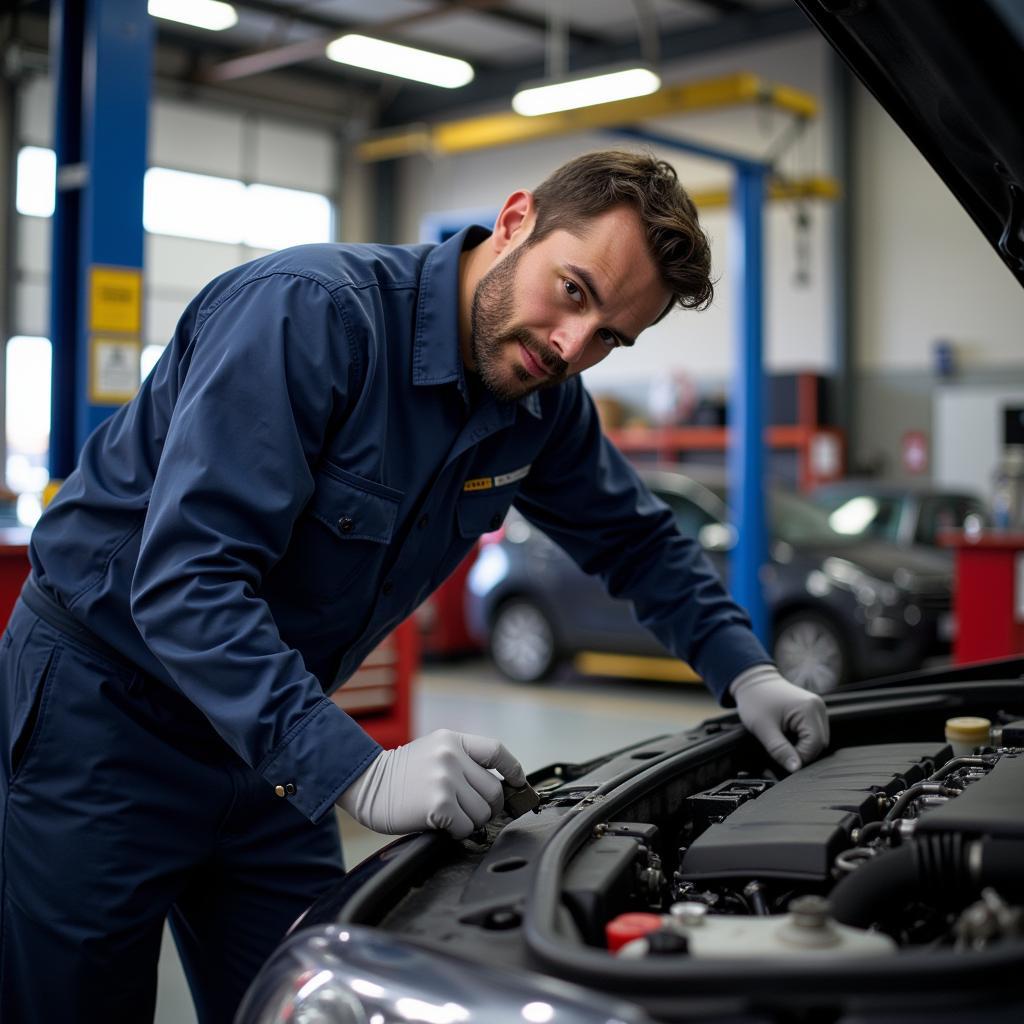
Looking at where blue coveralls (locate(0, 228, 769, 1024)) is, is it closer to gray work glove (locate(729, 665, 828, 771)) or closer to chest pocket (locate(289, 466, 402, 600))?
chest pocket (locate(289, 466, 402, 600))

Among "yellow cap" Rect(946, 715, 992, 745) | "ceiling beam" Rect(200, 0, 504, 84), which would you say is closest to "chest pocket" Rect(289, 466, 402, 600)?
"yellow cap" Rect(946, 715, 992, 745)

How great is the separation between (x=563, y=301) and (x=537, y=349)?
0.07 meters

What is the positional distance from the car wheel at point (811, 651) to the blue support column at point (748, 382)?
0.19m

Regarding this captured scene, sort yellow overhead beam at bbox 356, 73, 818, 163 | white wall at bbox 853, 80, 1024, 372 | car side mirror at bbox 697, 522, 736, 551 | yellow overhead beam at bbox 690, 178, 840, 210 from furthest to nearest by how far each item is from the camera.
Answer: white wall at bbox 853, 80, 1024, 372 → yellow overhead beam at bbox 690, 178, 840, 210 → car side mirror at bbox 697, 522, 736, 551 → yellow overhead beam at bbox 356, 73, 818, 163

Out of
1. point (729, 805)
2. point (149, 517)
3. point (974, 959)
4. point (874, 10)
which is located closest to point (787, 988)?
point (974, 959)

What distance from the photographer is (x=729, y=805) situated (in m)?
1.64

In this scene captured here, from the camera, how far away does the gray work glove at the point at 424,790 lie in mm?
1386

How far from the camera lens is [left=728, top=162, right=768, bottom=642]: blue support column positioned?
6891 mm

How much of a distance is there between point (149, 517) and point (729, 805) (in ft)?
2.67

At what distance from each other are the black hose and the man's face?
0.76 meters

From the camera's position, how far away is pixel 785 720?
196cm

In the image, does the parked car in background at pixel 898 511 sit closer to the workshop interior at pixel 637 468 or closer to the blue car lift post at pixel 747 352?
the workshop interior at pixel 637 468

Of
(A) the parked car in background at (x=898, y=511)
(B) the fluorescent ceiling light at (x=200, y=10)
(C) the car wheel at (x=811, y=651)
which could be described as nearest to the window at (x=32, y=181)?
(B) the fluorescent ceiling light at (x=200, y=10)

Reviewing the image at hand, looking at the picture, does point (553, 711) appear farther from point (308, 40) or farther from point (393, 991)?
point (308, 40)
